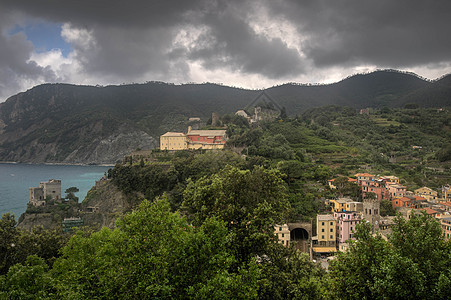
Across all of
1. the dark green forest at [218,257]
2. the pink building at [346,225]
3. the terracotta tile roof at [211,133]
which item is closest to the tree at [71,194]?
the terracotta tile roof at [211,133]

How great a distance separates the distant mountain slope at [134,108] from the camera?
447ft

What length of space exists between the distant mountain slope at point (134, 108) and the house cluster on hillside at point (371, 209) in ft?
274

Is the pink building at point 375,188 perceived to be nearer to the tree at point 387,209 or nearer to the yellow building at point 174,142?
the tree at point 387,209

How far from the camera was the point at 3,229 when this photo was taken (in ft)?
54.4

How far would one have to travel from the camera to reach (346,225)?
3091 cm

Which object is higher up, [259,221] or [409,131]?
[409,131]

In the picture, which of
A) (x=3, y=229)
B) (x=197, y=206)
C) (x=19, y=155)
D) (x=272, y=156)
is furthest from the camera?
(x=19, y=155)

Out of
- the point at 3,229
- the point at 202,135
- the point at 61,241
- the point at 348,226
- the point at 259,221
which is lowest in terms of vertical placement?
the point at 348,226

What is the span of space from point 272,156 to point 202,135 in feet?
44.0

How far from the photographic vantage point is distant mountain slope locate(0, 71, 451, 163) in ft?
447

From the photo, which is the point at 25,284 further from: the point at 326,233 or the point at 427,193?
the point at 427,193

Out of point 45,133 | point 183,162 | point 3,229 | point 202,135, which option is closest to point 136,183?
point 183,162

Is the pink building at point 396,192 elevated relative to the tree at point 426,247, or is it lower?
lower

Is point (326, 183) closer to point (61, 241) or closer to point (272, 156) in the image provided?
point (272, 156)
